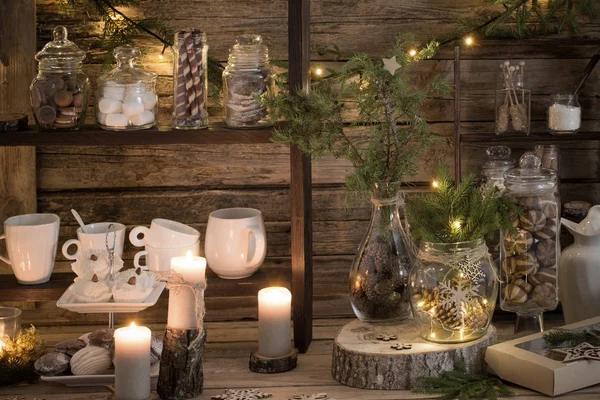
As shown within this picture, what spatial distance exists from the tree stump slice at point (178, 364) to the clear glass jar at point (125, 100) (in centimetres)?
40

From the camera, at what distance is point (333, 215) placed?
85.5 inches

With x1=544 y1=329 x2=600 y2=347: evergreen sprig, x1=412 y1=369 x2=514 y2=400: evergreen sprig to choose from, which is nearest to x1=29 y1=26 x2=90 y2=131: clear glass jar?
x1=412 y1=369 x2=514 y2=400: evergreen sprig

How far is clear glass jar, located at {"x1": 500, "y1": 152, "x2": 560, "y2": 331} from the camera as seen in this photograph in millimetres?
1851

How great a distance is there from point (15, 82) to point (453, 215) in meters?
0.93

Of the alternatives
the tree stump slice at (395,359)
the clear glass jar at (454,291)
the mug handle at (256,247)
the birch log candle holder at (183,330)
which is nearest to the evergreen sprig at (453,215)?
the clear glass jar at (454,291)

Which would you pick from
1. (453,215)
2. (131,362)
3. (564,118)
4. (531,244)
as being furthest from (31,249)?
(564,118)

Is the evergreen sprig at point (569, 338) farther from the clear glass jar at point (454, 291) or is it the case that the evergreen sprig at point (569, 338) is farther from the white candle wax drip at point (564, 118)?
the white candle wax drip at point (564, 118)

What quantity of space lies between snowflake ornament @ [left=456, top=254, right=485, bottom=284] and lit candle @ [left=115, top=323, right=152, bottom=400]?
525mm

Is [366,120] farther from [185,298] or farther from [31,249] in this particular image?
[31,249]

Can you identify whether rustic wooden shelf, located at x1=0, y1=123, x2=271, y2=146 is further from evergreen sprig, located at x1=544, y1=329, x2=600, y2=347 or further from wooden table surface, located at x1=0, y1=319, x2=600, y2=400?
evergreen sprig, located at x1=544, y1=329, x2=600, y2=347

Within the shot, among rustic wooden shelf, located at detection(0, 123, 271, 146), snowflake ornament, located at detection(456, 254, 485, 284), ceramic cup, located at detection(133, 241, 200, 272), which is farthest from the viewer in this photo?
ceramic cup, located at detection(133, 241, 200, 272)

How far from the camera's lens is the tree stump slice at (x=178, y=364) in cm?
162

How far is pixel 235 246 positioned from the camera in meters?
1.88

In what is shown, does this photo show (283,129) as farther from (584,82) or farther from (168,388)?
(584,82)
